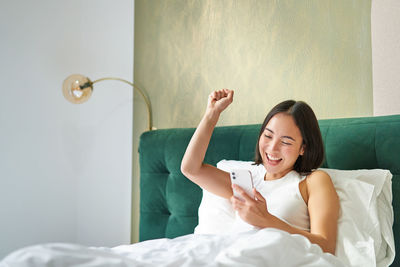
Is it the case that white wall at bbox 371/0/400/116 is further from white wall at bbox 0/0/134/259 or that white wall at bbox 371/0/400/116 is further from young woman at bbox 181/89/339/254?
white wall at bbox 0/0/134/259

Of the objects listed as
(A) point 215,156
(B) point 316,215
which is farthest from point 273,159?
(A) point 215,156

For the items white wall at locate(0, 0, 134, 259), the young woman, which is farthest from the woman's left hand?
white wall at locate(0, 0, 134, 259)

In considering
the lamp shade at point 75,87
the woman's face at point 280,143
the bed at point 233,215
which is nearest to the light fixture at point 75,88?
the lamp shade at point 75,87

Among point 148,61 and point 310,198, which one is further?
point 148,61

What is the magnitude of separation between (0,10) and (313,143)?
2.31 m

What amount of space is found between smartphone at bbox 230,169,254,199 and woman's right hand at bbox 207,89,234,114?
36 cm

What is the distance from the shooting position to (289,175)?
5.18ft

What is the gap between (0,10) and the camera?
272cm

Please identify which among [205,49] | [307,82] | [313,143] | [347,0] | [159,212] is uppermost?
[347,0]

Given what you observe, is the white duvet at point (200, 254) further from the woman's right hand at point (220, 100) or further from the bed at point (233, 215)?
the woman's right hand at point (220, 100)

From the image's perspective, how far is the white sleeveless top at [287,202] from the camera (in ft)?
4.77

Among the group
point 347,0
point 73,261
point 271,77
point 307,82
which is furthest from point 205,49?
point 73,261

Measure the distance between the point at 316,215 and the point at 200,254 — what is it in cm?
50

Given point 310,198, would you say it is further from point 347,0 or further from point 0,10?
point 0,10
